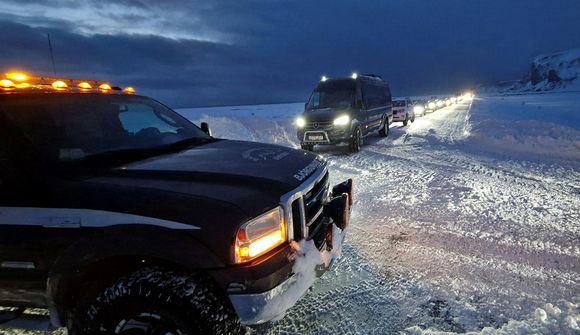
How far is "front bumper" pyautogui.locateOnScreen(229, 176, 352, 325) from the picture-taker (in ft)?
6.57

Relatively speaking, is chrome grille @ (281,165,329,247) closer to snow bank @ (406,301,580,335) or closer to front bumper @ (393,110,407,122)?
snow bank @ (406,301,580,335)

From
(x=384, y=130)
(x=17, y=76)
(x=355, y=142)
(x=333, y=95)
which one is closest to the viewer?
(x=17, y=76)

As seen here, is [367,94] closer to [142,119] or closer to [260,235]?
[142,119]

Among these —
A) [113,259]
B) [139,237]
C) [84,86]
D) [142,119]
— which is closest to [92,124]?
[84,86]

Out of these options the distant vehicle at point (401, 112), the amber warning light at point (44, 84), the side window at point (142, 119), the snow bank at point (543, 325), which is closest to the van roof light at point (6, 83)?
the amber warning light at point (44, 84)

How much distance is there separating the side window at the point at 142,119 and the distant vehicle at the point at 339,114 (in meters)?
7.65

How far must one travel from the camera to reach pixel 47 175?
2.25m

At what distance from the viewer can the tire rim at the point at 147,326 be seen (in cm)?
195

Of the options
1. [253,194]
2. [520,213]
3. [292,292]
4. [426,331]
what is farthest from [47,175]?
[520,213]

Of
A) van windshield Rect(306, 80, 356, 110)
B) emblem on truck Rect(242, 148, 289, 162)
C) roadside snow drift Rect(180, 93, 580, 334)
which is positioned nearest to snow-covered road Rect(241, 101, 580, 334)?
roadside snow drift Rect(180, 93, 580, 334)

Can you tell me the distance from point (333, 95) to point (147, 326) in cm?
1092

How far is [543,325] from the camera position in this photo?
2.62 meters

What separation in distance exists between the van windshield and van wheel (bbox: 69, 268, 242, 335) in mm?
10419

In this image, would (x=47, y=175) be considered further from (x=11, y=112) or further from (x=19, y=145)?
(x=11, y=112)
